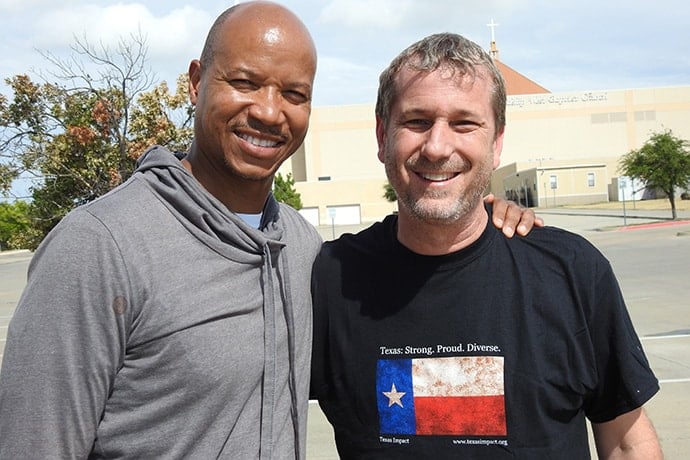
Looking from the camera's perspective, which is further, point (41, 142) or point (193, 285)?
point (41, 142)

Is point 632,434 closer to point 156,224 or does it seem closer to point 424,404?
point 424,404

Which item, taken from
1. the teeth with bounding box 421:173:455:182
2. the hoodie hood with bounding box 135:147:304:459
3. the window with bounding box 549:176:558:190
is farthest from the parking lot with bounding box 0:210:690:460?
the window with bounding box 549:176:558:190

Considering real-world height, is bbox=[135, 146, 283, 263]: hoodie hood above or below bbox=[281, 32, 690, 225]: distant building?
below

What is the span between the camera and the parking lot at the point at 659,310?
6037 millimetres

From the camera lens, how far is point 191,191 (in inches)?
89.2

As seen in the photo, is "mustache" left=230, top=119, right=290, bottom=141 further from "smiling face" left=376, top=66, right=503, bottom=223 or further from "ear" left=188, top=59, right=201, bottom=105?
"smiling face" left=376, top=66, right=503, bottom=223

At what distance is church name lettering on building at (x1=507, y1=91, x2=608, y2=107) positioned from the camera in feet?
283

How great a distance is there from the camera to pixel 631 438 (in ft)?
8.25

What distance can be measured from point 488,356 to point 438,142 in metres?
0.77

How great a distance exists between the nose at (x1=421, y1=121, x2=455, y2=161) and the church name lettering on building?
87.3 metres

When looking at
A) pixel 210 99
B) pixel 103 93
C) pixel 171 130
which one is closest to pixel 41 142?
pixel 103 93

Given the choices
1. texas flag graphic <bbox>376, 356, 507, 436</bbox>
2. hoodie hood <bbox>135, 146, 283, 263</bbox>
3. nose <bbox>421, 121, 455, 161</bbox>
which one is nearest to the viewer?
hoodie hood <bbox>135, 146, 283, 263</bbox>

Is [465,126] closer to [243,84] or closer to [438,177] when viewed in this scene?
[438,177]

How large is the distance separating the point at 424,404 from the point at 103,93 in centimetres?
948
